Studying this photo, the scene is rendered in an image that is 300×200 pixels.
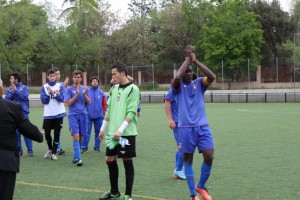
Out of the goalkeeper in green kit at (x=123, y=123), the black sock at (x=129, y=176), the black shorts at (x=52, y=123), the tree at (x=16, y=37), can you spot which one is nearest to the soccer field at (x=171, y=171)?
the black sock at (x=129, y=176)

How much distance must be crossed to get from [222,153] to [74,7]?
4657cm

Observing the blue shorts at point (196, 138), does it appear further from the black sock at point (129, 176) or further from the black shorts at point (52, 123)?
the black shorts at point (52, 123)

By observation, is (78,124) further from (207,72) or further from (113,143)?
(207,72)

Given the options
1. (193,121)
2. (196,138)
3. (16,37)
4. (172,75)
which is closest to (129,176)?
(196,138)

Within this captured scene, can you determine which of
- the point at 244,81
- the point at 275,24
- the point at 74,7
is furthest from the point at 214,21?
the point at 74,7

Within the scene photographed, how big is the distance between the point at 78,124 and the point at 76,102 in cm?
46

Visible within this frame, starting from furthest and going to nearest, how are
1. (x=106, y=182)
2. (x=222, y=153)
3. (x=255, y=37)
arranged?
(x=255, y=37) < (x=222, y=153) < (x=106, y=182)

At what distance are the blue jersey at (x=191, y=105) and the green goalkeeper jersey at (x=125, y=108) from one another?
635 mm

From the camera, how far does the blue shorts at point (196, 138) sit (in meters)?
7.16

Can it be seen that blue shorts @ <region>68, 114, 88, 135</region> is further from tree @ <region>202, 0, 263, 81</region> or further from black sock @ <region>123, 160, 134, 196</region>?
tree @ <region>202, 0, 263, 81</region>

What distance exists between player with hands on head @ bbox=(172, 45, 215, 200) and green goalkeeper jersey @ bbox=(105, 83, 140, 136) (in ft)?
2.01

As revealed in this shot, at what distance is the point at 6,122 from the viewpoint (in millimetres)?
5004

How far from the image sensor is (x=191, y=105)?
7215 millimetres

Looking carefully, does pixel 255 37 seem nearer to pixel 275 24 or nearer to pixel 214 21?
pixel 214 21
